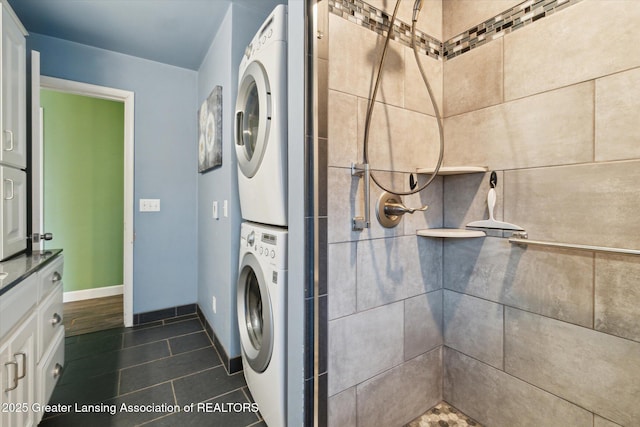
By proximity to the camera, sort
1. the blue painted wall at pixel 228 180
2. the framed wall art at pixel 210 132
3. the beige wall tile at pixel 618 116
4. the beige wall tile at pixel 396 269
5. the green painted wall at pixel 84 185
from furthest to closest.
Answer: the green painted wall at pixel 84 185, the framed wall art at pixel 210 132, the blue painted wall at pixel 228 180, the beige wall tile at pixel 396 269, the beige wall tile at pixel 618 116

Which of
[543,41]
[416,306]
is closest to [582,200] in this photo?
[543,41]

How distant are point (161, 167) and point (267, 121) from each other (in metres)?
1.84

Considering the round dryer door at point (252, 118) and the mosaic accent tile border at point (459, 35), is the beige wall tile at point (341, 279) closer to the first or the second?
the round dryer door at point (252, 118)

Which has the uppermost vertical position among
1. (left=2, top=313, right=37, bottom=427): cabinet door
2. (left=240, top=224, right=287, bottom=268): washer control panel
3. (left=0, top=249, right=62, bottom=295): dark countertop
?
(left=240, top=224, right=287, bottom=268): washer control panel

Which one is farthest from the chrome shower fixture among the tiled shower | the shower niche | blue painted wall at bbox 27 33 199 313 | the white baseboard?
the white baseboard

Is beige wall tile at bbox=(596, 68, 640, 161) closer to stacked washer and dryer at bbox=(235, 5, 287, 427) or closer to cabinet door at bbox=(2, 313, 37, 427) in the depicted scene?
stacked washer and dryer at bbox=(235, 5, 287, 427)

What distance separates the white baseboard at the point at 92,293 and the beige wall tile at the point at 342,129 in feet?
11.6

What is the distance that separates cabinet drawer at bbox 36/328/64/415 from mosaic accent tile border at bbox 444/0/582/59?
8.23 ft

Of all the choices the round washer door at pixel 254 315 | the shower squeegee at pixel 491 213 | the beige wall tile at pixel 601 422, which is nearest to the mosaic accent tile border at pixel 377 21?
the shower squeegee at pixel 491 213

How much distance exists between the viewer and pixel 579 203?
3.44ft

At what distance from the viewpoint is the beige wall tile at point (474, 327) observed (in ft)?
4.25

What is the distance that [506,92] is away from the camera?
1247 mm

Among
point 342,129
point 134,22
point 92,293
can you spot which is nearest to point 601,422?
point 342,129

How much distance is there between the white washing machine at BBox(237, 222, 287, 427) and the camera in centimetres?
121
